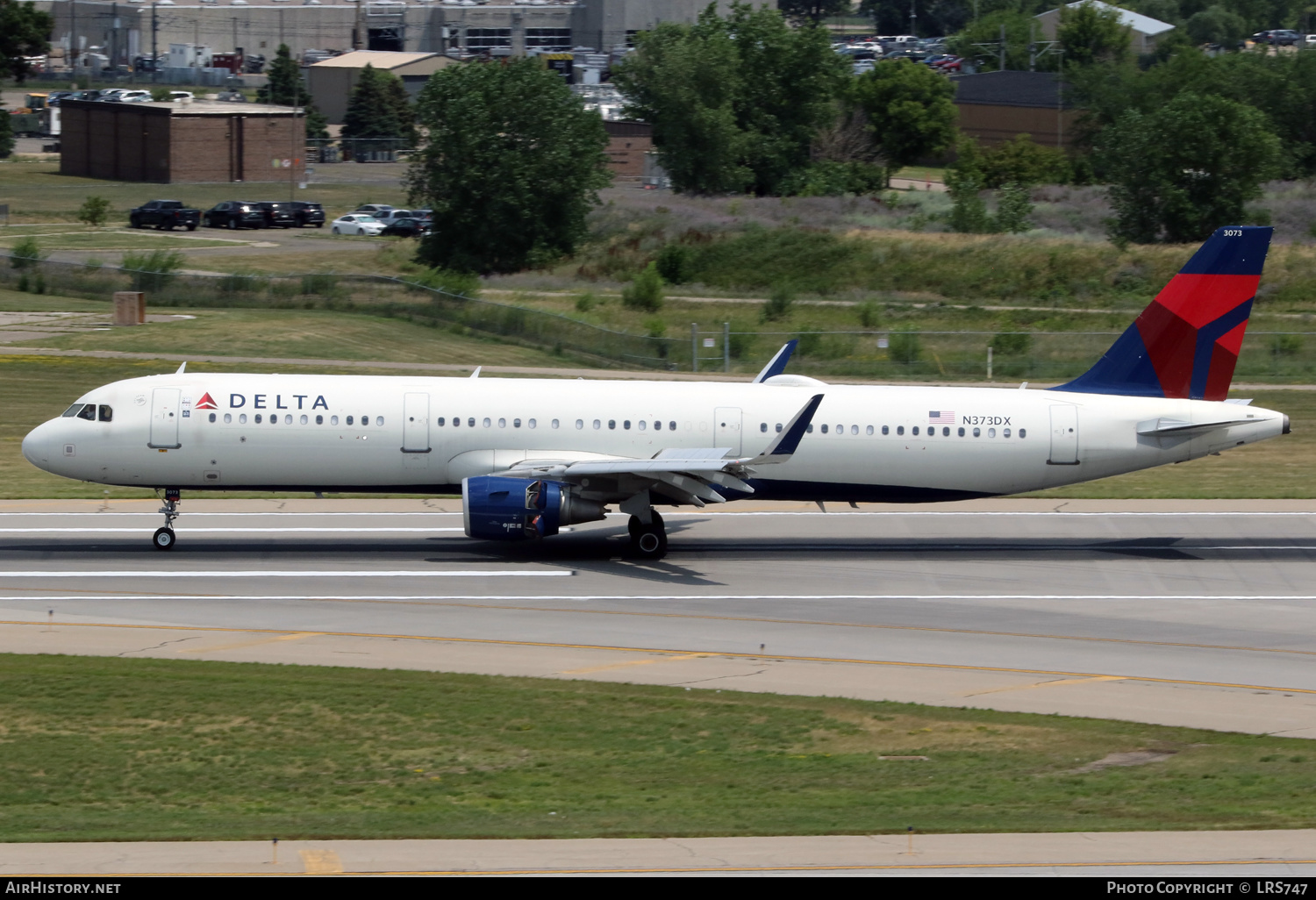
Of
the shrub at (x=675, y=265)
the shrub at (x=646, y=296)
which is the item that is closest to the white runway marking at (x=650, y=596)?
the shrub at (x=646, y=296)

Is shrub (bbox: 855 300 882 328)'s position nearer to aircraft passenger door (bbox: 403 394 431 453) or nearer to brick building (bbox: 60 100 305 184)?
aircraft passenger door (bbox: 403 394 431 453)

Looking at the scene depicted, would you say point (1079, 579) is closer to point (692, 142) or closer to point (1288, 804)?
point (1288, 804)

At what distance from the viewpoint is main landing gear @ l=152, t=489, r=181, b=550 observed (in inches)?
1307

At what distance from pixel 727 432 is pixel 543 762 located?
1475 centimetres

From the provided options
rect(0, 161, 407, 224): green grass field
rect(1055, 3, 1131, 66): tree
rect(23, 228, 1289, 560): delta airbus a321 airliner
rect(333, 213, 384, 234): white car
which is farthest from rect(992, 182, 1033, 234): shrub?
rect(1055, 3, 1131, 66): tree

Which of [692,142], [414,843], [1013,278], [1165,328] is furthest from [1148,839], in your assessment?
[692,142]

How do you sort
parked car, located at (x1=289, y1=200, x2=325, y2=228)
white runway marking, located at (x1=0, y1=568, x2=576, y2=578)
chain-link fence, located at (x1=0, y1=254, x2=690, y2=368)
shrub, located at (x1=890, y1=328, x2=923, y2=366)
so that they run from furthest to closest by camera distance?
parked car, located at (x1=289, y1=200, x2=325, y2=228), chain-link fence, located at (x1=0, y1=254, x2=690, y2=368), shrub, located at (x1=890, y1=328, x2=923, y2=366), white runway marking, located at (x1=0, y1=568, x2=576, y2=578)

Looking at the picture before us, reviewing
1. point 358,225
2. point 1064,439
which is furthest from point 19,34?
point 1064,439

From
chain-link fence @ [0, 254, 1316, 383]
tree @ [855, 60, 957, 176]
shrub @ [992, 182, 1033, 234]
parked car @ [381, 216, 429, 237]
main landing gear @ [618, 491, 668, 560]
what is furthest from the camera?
tree @ [855, 60, 957, 176]

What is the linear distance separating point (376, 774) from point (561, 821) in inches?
128

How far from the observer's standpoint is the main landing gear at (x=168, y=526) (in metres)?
33.2

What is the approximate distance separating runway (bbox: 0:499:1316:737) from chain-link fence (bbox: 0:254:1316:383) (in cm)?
2139

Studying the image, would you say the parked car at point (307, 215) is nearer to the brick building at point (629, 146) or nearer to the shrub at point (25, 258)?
the brick building at point (629, 146)

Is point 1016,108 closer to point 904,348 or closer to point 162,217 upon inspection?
point 162,217
